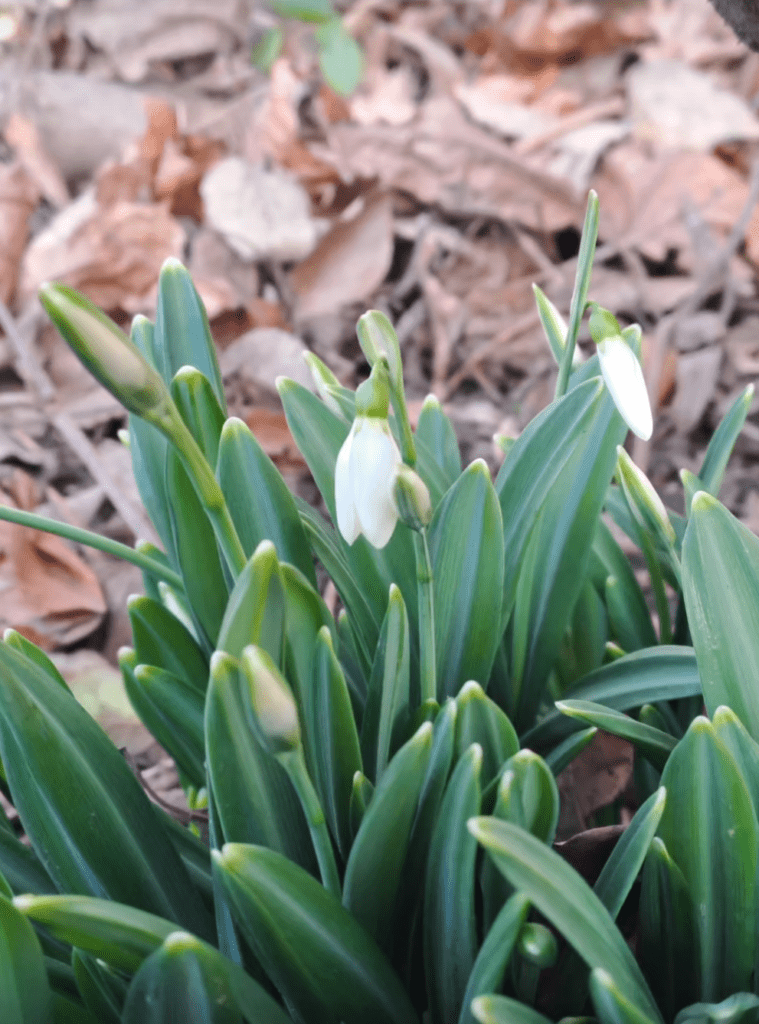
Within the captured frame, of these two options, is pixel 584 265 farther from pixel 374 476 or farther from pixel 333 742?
pixel 333 742

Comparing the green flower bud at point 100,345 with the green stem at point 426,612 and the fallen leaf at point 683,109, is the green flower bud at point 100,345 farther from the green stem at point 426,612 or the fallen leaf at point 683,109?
the fallen leaf at point 683,109

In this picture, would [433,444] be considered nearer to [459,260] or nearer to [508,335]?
[508,335]

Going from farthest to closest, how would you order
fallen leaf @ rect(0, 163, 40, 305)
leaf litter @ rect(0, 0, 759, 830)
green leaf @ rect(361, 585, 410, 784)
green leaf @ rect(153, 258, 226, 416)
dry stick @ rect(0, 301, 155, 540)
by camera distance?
1. fallen leaf @ rect(0, 163, 40, 305)
2. leaf litter @ rect(0, 0, 759, 830)
3. dry stick @ rect(0, 301, 155, 540)
4. green leaf @ rect(153, 258, 226, 416)
5. green leaf @ rect(361, 585, 410, 784)

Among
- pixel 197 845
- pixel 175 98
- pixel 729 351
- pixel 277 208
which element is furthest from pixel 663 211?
pixel 197 845

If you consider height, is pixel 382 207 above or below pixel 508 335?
above

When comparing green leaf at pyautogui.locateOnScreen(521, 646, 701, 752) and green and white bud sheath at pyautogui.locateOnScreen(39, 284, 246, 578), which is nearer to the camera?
green and white bud sheath at pyautogui.locateOnScreen(39, 284, 246, 578)

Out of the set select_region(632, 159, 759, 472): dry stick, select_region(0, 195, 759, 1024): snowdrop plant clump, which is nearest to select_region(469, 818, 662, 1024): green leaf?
select_region(0, 195, 759, 1024): snowdrop plant clump

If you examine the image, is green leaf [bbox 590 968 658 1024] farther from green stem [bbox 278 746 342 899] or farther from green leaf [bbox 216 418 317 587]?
green leaf [bbox 216 418 317 587]
